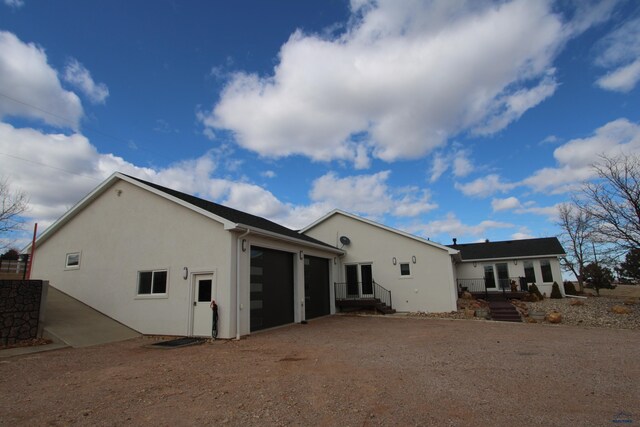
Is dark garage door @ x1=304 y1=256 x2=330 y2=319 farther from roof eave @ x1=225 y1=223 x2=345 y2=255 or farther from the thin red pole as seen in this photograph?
the thin red pole

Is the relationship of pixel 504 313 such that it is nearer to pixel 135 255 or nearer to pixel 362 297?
pixel 362 297

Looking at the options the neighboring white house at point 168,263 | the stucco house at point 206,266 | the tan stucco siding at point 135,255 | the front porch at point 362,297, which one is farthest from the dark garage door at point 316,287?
the tan stucco siding at point 135,255

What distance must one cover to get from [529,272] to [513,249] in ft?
6.69

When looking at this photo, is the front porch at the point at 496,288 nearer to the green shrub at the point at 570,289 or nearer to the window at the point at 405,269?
the green shrub at the point at 570,289

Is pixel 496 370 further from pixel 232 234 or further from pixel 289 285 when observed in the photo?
pixel 289 285

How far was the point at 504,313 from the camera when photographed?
609 inches

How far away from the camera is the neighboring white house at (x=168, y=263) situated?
416 inches

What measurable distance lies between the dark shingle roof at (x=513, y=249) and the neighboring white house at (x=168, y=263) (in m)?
15.6

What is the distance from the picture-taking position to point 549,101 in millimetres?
13453

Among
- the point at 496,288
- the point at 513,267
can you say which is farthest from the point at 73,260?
the point at 513,267

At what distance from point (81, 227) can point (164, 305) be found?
5.29m

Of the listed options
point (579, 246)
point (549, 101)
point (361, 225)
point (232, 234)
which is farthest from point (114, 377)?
point (579, 246)

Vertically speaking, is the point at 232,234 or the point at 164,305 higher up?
the point at 232,234

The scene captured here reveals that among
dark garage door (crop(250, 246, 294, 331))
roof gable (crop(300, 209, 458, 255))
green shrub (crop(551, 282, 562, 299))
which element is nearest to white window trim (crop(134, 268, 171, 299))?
dark garage door (crop(250, 246, 294, 331))
